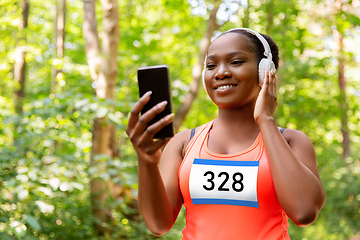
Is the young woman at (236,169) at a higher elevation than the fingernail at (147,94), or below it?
below

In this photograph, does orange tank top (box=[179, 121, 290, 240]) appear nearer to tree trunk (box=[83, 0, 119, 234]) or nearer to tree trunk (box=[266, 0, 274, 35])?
tree trunk (box=[83, 0, 119, 234])

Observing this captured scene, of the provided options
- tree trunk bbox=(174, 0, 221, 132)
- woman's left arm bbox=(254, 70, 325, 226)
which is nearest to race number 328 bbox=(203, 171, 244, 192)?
woman's left arm bbox=(254, 70, 325, 226)

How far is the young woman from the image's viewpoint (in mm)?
1211

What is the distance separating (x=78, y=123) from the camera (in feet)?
→ 13.4

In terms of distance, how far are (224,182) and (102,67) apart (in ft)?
12.7

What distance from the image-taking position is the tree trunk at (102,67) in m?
4.86

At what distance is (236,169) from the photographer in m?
1.35

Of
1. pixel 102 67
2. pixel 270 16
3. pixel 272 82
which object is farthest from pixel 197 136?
pixel 270 16

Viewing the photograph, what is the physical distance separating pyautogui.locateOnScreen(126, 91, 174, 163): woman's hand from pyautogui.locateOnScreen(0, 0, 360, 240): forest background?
1.81 m

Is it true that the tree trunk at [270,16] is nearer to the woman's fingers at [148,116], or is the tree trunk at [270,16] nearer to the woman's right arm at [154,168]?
the woman's right arm at [154,168]

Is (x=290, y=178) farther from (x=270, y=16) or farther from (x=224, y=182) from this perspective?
(x=270, y=16)

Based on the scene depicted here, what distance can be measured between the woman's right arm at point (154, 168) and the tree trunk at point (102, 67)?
335cm

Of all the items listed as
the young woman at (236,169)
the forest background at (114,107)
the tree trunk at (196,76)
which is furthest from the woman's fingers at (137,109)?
the tree trunk at (196,76)

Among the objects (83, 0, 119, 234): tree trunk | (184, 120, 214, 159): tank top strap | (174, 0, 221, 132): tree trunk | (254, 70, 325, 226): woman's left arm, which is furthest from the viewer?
(174, 0, 221, 132): tree trunk
